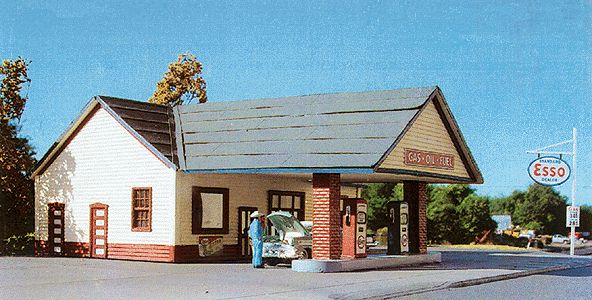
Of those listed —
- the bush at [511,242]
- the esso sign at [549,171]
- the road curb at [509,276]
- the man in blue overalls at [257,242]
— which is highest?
the esso sign at [549,171]

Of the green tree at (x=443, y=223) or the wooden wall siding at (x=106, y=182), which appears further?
the green tree at (x=443, y=223)

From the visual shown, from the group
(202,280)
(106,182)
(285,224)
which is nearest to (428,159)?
(285,224)

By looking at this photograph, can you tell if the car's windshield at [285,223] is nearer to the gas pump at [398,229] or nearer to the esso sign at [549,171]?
the gas pump at [398,229]

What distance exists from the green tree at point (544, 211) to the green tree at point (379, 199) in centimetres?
3539

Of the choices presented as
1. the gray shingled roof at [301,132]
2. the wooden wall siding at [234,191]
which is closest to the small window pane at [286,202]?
the wooden wall siding at [234,191]

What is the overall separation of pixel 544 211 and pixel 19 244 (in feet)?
231

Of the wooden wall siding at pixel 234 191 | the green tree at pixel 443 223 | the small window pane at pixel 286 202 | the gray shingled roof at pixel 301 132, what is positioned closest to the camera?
the gray shingled roof at pixel 301 132

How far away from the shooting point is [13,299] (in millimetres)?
16922

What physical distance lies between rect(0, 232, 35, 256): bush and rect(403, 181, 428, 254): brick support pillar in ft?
53.6

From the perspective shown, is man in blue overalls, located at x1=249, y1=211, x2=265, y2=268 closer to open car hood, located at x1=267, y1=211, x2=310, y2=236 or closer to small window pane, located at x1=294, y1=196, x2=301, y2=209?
open car hood, located at x1=267, y1=211, x2=310, y2=236

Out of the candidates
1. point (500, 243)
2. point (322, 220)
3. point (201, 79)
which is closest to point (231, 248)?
point (322, 220)

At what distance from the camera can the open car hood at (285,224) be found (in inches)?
1129

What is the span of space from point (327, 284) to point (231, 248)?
34.8 ft

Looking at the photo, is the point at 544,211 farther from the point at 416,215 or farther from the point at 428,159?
the point at 428,159
